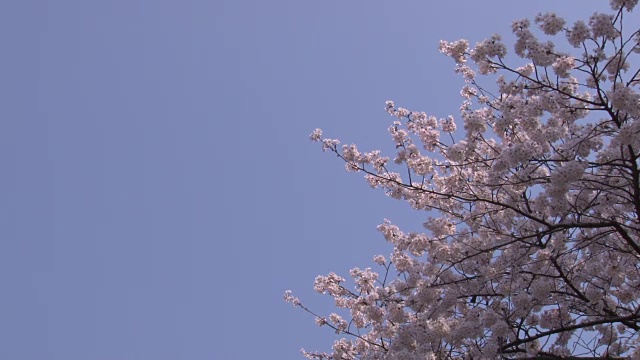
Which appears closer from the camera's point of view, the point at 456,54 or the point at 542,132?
the point at 542,132

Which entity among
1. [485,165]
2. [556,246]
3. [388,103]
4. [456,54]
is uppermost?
[388,103]

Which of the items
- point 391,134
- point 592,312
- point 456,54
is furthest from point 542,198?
point 391,134

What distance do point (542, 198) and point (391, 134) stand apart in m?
3.18

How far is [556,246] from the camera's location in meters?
7.89

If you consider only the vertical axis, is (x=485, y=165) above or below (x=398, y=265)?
above

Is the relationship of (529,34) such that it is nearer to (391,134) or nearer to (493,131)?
(493,131)

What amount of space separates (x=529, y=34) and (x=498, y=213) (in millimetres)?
2766

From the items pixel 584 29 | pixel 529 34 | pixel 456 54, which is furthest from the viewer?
pixel 456 54

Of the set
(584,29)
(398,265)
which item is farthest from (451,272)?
(584,29)

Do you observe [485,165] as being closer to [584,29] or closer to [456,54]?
[456,54]

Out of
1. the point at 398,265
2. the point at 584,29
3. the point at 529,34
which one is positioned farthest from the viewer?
the point at 398,265

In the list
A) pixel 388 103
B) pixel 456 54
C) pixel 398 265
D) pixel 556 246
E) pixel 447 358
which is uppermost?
pixel 388 103

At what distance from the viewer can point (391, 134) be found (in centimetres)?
1025

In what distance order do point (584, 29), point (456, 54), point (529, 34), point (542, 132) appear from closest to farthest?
1. point (584, 29)
2. point (529, 34)
3. point (542, 132)
4. point (456, 54)
